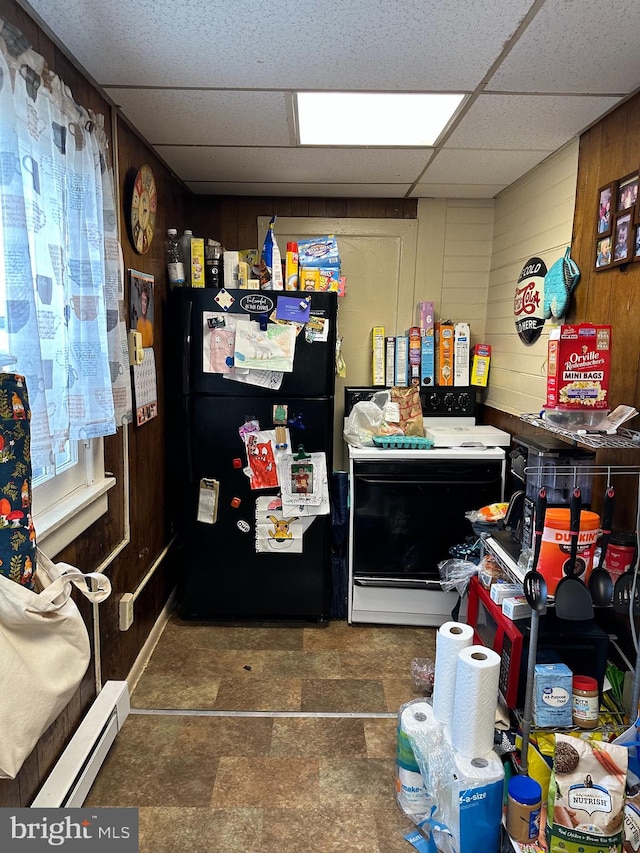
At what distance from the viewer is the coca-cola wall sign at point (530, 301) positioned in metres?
2.46

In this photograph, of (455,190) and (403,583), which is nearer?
(403,583)

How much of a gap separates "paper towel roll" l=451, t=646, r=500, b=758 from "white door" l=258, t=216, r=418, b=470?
1.75m

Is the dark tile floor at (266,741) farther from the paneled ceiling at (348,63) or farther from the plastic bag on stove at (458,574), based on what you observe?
the paneled ceiling at (348,63)

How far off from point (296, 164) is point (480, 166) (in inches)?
32.9

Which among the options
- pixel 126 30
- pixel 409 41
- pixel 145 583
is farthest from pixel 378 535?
pixel 126 30

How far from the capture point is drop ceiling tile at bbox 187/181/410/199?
2.88 m

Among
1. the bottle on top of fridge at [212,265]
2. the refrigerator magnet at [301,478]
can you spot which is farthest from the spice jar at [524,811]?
the bottle on top of fridge at [212,265]

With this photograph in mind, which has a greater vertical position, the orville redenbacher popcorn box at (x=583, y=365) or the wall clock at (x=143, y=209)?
the wall clock at (x=143, y=209)

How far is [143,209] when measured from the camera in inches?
89.7

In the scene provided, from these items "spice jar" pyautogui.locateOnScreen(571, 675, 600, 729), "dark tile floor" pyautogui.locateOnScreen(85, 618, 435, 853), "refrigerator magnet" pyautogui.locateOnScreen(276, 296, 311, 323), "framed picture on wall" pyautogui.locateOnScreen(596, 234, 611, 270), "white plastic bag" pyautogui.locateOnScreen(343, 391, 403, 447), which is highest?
"framed picture on wall" pyautogui.locateOnScreen(596, 234, 611, 270)

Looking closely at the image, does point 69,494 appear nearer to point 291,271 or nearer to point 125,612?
point 125,612

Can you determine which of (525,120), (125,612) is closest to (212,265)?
(525,120)

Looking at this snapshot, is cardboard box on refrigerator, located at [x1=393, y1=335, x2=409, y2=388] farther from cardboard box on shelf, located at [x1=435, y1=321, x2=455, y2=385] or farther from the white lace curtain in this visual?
the white lace curtain

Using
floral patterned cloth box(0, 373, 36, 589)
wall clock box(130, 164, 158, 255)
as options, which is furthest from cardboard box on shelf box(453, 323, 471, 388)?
floral patterned cloth box(0, 373, 36, 589)
